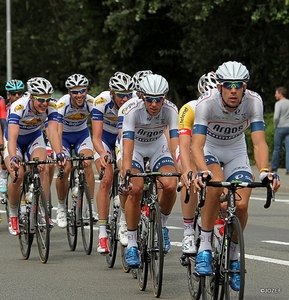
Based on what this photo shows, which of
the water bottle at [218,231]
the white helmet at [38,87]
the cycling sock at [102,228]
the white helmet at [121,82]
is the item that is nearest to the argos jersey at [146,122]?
the white helmet at [121,82]

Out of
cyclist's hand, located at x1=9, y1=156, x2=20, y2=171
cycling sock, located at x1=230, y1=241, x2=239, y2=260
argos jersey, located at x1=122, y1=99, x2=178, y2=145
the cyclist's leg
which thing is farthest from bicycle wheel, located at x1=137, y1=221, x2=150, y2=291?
cyclist's hand, located at x1=9, y1=156, x2=20, y2=171

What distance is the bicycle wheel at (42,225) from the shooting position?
11.5 m

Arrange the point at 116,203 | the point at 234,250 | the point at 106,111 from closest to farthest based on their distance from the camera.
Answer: the point at 234,250 < the point at 116,203 < the point at 106,111

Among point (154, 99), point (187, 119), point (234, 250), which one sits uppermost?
point (154, 99)

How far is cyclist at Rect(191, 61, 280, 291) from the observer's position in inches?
331

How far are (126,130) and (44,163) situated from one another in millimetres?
2289

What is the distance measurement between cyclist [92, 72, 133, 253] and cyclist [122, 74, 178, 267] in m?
1.21

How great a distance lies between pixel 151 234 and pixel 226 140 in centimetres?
119

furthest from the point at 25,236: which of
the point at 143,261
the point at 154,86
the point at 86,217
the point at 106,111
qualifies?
the point at 154,86

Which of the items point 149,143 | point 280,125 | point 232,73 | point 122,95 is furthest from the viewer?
point 280,125

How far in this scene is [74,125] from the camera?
13.9 metres

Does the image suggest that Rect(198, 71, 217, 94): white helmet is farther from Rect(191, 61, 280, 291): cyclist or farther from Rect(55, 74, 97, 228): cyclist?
Rect(55, 74, 97, 228): cyclist

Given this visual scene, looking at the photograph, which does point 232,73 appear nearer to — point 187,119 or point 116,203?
point 187,119

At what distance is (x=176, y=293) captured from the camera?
951 centimetres
